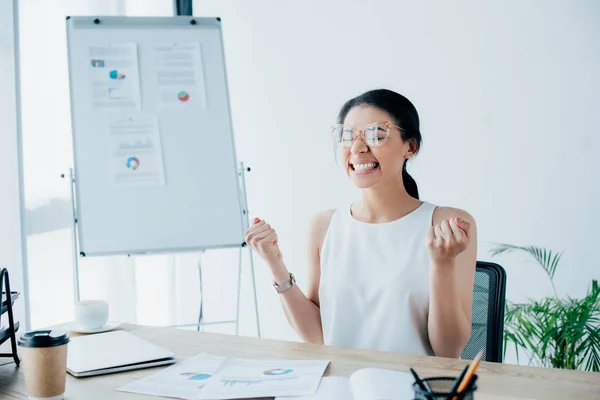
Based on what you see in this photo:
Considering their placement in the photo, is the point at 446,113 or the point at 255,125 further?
the point at 255,125

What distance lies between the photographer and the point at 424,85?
3.06m

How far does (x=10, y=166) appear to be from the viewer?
7.44 feet

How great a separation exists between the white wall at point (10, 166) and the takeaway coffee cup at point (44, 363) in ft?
4.37

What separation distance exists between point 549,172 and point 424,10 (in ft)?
3.16

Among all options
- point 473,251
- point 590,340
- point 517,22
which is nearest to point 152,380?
point 473,251

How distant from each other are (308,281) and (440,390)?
3.16 feet

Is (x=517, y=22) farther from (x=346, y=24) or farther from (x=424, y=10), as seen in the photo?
(x=346, y=24)

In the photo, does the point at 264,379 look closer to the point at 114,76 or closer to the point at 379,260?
the point at 379,260

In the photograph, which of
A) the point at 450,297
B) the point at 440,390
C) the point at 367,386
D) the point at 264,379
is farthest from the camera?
the point at 450,297

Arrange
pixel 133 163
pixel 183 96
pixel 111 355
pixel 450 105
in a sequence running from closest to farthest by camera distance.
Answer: pixel 111 355 → pixel 133 163 → pixel 183 96 → pixel 450 105

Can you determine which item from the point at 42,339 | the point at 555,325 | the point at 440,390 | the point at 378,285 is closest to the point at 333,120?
the point at 555,325

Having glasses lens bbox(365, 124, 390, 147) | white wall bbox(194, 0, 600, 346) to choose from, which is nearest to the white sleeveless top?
glasses lens bbox(365, 124, 390, 147)

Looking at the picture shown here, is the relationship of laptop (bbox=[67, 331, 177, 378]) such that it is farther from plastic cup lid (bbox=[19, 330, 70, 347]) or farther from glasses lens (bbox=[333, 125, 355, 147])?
glasses lens (bbox=[333, 125, 355, 147])

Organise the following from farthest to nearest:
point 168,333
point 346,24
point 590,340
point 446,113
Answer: point 346,24
point 446,113
point 590,340
point 168,333
